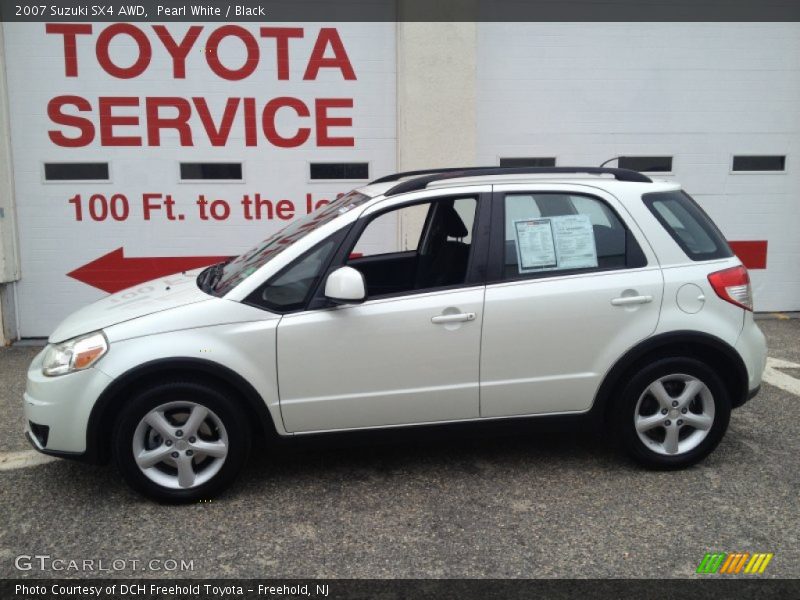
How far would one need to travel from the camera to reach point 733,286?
3.96 m

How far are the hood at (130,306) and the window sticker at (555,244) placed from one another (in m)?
1.68

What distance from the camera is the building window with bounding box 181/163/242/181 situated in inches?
291

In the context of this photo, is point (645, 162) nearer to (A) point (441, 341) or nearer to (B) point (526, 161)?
(B) point (526, 161)

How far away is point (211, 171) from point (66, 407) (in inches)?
170

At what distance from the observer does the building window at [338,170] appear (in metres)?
7.54

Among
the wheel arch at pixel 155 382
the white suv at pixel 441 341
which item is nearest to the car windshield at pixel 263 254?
the white suv at pixel 441 341

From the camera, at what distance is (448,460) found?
425 centimetres

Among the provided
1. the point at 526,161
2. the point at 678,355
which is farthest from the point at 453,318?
the point at 526,161

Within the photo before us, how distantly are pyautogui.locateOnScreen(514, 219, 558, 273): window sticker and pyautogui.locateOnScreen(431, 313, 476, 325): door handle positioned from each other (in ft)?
1.28

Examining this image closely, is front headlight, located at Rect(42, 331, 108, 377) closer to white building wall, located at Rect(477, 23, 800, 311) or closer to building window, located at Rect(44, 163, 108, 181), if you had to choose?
building window, located at Rect(44, 163, 108, 181)

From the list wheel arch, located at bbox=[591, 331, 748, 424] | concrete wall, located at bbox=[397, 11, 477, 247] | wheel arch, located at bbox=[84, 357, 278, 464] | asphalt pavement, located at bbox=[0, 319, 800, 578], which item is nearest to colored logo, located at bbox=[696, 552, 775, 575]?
asphalt pavement, located at bbox=[0, 319, 800, 578]
